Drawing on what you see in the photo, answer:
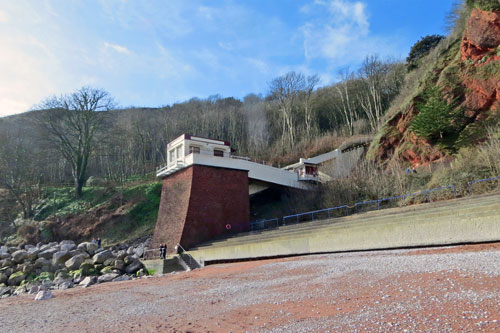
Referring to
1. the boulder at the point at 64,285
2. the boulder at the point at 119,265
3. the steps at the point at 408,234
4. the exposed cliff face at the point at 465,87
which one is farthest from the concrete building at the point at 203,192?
the exposed cliff face at the point at 465,87

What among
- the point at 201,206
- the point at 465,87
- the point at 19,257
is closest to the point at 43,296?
the point at 201,206

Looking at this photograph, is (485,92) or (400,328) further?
(485,92)

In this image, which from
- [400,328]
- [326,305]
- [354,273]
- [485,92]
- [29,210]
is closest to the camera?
[400,328]

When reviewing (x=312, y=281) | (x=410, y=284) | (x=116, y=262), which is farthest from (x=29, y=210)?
(x=410, y=284)

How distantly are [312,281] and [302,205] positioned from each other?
1528cm

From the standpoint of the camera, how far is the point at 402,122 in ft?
66.1

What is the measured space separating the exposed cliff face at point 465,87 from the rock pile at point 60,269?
52.0 feet

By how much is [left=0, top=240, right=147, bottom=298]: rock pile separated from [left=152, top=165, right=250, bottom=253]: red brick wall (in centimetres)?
314

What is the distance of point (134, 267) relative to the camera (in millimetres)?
16297

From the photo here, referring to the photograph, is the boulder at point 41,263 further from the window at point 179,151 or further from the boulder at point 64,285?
the window at point 179,151

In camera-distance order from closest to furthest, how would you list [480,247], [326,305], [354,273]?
[326,305] → [354,273] → [480,247]

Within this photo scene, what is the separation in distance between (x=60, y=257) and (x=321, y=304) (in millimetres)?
17505

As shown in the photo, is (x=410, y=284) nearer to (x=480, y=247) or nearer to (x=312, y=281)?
(x=312, y=281)

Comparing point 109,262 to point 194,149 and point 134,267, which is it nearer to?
point 134,267
